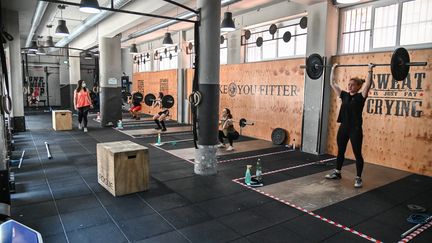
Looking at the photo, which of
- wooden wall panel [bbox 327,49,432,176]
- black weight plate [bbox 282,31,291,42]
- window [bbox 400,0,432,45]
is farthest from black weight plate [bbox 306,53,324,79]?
black weight plate [bbox 282,31,291,42]

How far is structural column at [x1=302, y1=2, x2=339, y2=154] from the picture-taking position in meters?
5.74

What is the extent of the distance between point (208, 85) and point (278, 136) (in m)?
3.06

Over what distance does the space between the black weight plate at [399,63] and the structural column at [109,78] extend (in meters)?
7.92

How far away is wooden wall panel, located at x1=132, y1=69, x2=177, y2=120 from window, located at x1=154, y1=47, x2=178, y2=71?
0.66m

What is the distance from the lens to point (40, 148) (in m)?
6.27

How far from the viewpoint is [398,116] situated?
507 centimetres

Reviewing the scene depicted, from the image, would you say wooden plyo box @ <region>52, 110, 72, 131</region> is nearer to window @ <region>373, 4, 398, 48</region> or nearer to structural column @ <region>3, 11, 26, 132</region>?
structural column @ <region>3, 11, 26, 132</region>

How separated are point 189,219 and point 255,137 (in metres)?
4.95

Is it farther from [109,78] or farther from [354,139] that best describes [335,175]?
[109,78]

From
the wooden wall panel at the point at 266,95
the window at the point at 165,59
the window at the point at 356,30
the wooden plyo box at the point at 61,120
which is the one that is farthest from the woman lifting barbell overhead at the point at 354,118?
the window at the point at 165,59

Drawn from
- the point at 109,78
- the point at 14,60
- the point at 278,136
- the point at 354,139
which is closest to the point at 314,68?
the point at 354,139

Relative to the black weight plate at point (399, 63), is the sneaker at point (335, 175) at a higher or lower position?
lower

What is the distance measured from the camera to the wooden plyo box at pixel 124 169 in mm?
3596

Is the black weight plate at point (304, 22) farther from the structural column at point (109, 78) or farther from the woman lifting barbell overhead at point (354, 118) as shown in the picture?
the structural column at point (109, 78)
